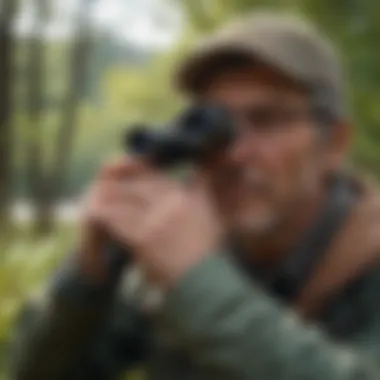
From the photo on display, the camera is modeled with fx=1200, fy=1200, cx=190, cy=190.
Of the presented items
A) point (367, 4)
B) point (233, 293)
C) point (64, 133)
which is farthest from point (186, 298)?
point (64, 133)

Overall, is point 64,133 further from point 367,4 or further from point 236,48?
point 236,48

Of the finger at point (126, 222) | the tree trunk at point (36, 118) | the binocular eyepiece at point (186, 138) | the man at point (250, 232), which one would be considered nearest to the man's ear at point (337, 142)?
the man at point (250, 232)

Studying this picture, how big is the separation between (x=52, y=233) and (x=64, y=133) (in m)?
0.23

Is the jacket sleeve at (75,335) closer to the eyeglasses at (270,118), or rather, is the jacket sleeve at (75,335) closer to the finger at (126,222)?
the finger at (126,222)

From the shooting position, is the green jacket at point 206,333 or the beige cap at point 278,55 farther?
the beige cap at point 278,55

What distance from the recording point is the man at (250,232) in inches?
42.4

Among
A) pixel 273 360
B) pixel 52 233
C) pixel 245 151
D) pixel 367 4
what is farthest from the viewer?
pixel 52 233

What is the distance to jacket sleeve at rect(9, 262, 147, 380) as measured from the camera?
1.20m

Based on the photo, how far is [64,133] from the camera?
8.50ft

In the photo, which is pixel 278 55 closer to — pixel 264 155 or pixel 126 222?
pixel 264 155

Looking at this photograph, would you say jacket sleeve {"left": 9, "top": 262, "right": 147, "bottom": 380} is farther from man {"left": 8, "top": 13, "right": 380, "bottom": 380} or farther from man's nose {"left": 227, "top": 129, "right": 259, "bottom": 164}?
man's nose {"left": 227, "top": 129, "right": 259, "bottom": 164}

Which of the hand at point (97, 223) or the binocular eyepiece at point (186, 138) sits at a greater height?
the binocular eyepiece at point (186, 138)

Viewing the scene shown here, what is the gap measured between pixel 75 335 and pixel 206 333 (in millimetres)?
219

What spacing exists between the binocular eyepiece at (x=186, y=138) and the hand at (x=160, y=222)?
2 cm
